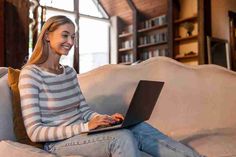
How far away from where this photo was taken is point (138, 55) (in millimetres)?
6844

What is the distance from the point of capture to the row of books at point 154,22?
630cm

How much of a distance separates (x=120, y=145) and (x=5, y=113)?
0.65m

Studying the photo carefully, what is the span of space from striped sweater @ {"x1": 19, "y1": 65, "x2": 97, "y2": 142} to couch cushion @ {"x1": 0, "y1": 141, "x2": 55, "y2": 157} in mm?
65

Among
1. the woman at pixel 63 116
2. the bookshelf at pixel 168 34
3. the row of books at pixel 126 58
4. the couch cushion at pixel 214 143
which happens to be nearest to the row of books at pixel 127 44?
the bookshelf at pixel 168 34

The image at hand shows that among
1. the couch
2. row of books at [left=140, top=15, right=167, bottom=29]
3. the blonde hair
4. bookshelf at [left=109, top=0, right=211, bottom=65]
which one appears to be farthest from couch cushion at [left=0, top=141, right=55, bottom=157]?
row of books at [left=140, top=15, right=167, bottom=29]

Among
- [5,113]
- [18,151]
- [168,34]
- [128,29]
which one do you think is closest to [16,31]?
[5,113]

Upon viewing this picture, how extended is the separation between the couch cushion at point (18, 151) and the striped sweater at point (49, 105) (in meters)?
0.06

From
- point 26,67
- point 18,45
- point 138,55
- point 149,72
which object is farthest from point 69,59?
point 26,67

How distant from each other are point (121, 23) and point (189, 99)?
532 cm

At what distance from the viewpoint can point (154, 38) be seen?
6.50 metres

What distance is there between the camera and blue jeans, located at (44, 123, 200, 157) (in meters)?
1.19

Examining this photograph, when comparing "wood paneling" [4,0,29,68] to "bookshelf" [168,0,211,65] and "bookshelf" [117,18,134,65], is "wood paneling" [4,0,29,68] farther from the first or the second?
"bookshelf" [117,18,134,65]

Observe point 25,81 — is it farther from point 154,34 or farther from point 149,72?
point 154,34

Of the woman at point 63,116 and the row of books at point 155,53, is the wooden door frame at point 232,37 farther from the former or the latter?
the woman at point 63,116
